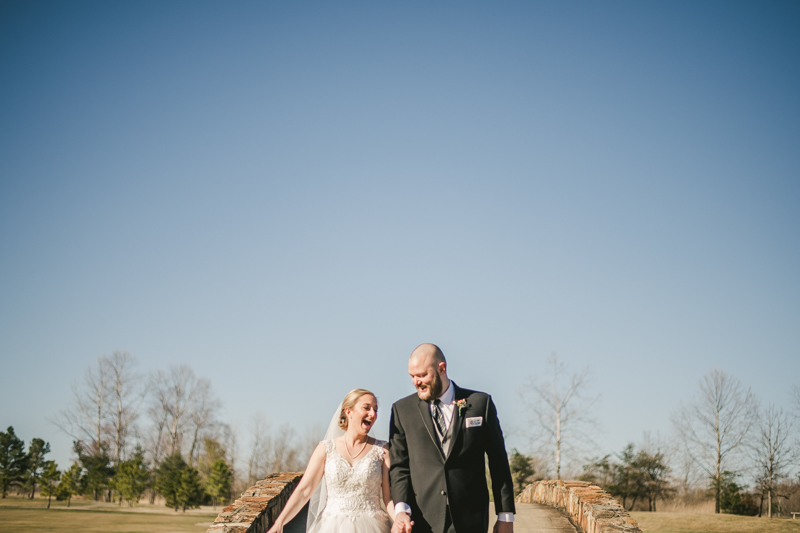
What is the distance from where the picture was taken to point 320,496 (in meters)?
5.99

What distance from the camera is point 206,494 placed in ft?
133

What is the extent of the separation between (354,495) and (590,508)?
429 centimetres

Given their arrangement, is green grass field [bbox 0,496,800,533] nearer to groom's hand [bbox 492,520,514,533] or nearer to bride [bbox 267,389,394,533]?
bride [bbox 267,389,394,533]

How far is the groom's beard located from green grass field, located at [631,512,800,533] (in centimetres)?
2077

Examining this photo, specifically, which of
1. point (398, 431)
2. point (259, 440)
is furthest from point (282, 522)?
point (259, 440)

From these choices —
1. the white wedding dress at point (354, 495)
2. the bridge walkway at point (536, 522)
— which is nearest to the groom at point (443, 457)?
the white wedding dress at point (354, 495)

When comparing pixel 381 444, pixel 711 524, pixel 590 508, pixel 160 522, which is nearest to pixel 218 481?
pixel 160 522

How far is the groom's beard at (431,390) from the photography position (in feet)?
15.2

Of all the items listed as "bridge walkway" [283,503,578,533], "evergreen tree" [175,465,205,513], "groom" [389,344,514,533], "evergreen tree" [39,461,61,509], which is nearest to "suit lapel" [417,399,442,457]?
"groom" [389,344,514,533]

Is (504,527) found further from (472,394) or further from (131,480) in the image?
(131,480)

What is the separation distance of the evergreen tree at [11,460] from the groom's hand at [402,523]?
4274 centimetres

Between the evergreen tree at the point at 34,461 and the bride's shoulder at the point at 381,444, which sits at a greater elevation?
the bride's shoulder at the point at 381,444

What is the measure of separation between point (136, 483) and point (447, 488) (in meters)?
38.4

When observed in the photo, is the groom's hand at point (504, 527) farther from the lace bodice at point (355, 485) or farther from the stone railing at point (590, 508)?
the stone railing at point (590, 508)
